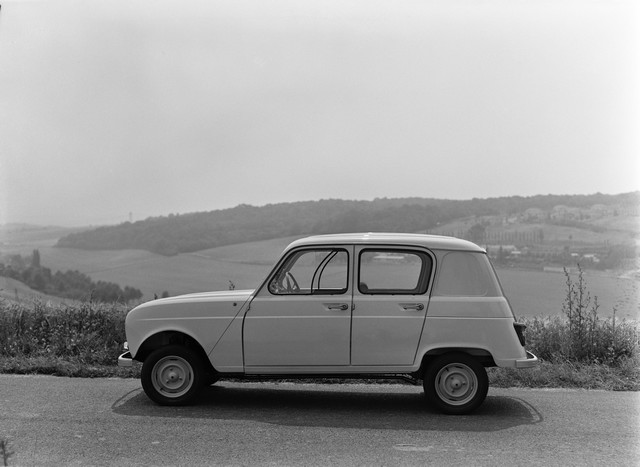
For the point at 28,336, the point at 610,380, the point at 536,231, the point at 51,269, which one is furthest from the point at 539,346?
the point at 51,269

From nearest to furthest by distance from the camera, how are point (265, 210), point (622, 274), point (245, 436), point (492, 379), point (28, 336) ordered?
point (245, 436), point (492, 379), point (28, 336), point (622, 274), point (265, 210)

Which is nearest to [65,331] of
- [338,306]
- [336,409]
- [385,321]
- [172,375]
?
[172,375]

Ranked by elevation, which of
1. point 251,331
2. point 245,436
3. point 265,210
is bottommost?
point 245,436

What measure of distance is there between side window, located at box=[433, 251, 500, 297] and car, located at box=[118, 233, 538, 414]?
1 centimetres

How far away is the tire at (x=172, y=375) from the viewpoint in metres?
7.91

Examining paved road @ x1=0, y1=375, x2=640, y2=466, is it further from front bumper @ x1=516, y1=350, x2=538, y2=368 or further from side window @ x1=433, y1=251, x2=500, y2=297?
side window @ x1=433, y1=251, x2=500, y2=297

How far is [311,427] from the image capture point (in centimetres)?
712

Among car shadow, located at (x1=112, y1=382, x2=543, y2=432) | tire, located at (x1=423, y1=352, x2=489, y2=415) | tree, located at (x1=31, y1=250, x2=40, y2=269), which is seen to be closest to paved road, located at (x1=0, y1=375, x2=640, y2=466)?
car shadow, located at (x1=112, y1=382, x2=543, y2=432)

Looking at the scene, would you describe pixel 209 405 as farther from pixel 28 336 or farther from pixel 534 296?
pixel 534 296

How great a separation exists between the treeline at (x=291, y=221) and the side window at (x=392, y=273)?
20.0m

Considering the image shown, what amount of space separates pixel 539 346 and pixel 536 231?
1939cm

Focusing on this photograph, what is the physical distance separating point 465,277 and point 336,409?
75.5 inches

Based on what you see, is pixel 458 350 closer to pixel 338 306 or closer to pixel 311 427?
pixel 338 306

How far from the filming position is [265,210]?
1405 inches
